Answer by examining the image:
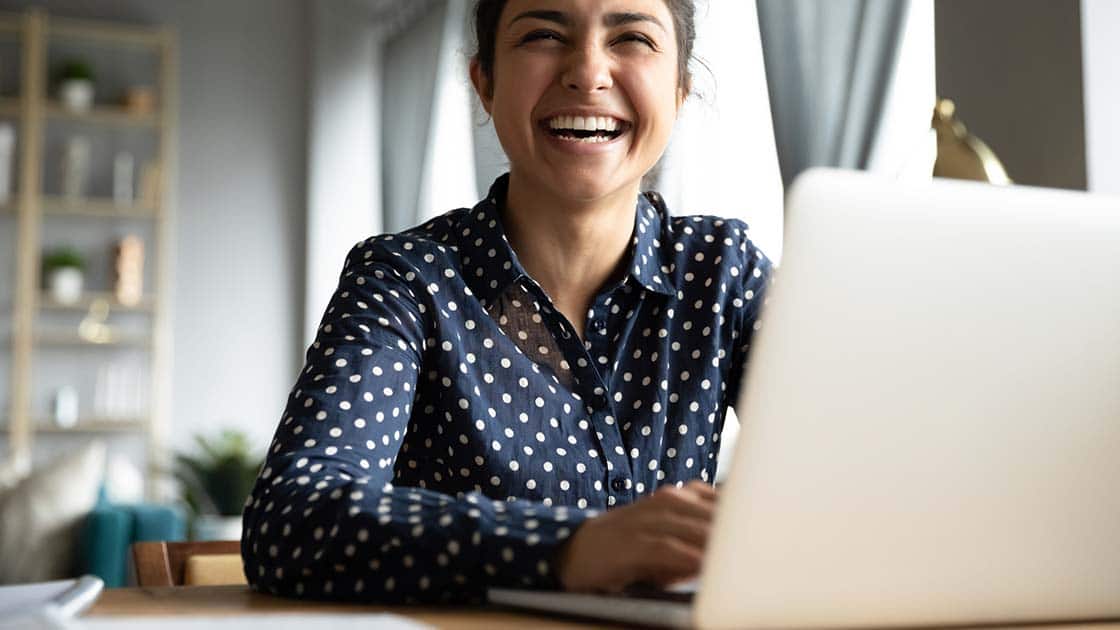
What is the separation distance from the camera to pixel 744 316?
1394 millimetres

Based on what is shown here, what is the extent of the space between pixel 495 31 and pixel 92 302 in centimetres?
502

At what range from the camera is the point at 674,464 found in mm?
1316

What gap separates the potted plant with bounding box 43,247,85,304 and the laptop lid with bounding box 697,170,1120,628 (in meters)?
5.80

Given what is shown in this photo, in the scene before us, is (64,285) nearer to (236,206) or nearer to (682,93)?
(236,206)

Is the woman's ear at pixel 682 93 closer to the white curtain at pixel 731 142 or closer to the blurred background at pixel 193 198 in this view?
the white curtain at pixel 731 142

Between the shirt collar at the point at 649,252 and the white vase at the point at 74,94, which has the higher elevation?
the white vase at the point at 74,94

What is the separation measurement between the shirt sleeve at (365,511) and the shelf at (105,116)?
5252 mm

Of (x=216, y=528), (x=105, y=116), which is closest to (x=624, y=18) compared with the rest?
(x=216, y=528)

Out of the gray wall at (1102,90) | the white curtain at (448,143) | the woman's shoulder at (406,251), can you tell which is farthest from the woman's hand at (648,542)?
the white curtain at (448,143)

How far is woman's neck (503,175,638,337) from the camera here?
1373 millimetres

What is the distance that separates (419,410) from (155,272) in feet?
17.1

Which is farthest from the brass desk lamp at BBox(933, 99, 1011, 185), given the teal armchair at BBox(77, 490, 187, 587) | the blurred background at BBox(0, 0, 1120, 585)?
the blurred background at BBox(0, 0, 1120, 585)

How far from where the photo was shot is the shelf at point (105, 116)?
19.6 feet

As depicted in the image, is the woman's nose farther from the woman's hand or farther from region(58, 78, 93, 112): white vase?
region(58, 78, 93, 112): white vase
